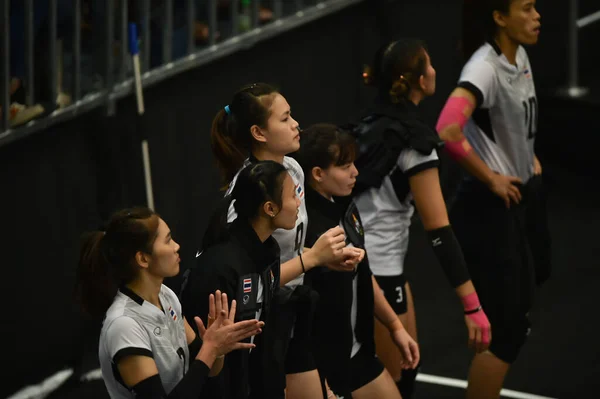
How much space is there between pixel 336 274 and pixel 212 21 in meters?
3.16

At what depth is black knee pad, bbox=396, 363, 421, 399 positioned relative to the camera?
5.50m

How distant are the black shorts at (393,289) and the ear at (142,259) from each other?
165 centimetres

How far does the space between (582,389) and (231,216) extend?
283cm

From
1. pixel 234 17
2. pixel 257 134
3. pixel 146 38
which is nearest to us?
pixel 257 134

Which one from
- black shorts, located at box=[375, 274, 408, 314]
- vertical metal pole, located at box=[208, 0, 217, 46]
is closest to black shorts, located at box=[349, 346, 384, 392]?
black shorts, located at box=[375, 274, 408, 314]

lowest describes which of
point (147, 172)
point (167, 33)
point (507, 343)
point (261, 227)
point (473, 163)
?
point (507, 343)

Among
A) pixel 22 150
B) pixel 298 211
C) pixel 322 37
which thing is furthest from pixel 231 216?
pixel 322 37

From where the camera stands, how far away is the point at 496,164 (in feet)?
18.8

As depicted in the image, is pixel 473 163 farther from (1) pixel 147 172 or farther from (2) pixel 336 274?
(1) pixel 147 172

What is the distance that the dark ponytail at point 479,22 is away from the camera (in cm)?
573

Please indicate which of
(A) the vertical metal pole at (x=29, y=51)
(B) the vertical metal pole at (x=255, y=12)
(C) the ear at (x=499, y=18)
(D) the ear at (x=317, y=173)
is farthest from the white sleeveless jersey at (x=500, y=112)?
(B) the vertical metal pole at (x=255, y=12)

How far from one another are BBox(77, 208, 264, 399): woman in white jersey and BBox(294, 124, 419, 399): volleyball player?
0.80 m

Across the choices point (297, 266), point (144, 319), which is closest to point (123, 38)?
point (297, 266)

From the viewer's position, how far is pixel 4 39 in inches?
251
